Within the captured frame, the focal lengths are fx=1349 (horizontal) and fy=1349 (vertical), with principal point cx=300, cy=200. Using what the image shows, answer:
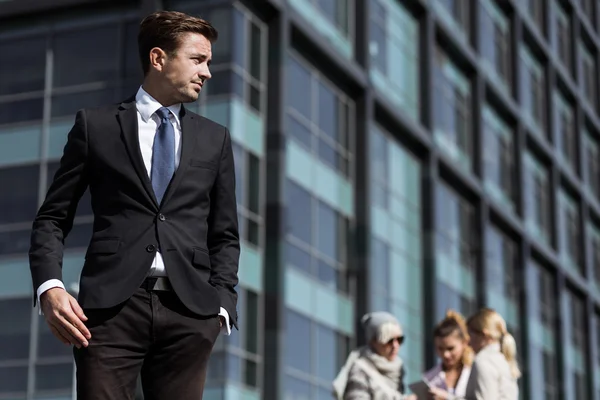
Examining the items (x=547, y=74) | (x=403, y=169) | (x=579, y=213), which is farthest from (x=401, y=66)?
(x=579, y=213)

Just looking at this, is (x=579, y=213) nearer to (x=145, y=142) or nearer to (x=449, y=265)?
(x=449, y=265)

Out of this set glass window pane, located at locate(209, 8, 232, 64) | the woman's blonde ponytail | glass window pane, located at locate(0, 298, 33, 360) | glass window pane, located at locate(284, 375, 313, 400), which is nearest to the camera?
the woman's blonde ponytail

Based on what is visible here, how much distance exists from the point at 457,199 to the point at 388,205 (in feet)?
16.6

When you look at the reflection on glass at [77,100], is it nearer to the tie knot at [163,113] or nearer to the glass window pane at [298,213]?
the glass window pane at [298,213]

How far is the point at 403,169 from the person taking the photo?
102 ft

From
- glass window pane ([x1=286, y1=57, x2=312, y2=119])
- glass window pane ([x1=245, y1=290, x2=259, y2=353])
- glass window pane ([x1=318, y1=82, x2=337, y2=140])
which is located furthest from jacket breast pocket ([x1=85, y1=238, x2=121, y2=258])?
glass window pane ([x1=318, y1=82, x2=337, y2=140])

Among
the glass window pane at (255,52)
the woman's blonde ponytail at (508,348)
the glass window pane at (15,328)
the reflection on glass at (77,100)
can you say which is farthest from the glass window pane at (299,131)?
the woman's blonde ponytail at (508,348)

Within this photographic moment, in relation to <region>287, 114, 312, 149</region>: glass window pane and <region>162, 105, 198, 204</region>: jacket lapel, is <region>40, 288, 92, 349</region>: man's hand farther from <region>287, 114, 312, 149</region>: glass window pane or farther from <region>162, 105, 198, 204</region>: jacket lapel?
<region>287, 114, 312, 149</region>: glass window pane

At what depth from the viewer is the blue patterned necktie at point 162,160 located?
13.9 ft

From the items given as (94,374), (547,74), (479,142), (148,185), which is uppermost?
(547,74)

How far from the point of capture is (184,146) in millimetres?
4324

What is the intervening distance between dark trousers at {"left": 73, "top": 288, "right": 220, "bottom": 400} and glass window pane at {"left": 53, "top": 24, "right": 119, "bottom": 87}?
67.2 ft

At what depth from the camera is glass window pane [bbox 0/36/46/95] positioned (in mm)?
24844

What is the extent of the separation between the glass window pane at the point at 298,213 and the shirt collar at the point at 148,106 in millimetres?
20305
